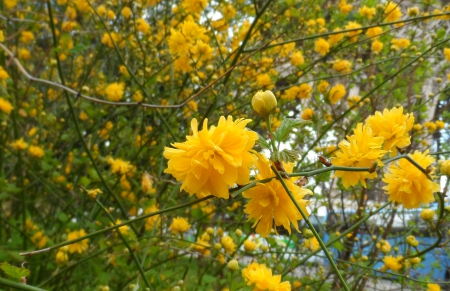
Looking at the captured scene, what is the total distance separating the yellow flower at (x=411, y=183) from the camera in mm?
967

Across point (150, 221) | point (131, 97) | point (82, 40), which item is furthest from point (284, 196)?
point (82, 40)

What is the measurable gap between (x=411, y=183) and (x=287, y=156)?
0.38 m

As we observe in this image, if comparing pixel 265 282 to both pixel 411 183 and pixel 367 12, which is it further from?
pixel 367 12

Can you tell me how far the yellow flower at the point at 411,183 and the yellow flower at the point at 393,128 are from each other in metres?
0.05

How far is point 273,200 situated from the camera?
82cm

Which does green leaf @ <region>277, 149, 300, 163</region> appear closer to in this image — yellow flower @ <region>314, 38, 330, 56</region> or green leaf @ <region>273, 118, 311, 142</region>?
green leaf @ <region>273, 118, 311, 142</region>

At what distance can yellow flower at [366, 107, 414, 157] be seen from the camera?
936 millimetres

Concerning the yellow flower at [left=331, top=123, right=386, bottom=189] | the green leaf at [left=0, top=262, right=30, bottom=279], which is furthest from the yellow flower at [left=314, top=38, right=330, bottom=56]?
the green leaf at [left=0, top=262, right=30, bottom=279]

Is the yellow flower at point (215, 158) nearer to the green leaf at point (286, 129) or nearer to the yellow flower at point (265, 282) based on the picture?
the green leaf at point (286, 129)

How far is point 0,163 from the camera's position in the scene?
2367 millimetres

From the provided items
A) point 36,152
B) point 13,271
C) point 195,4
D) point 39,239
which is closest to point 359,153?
point 13,271

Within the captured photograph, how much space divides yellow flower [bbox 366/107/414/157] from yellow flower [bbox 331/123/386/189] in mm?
68

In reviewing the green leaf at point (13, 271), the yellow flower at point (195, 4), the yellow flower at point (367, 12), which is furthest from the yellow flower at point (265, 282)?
the yellow flower at point (367, 12)

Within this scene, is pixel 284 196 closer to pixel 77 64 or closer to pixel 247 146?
pixel 247 146
